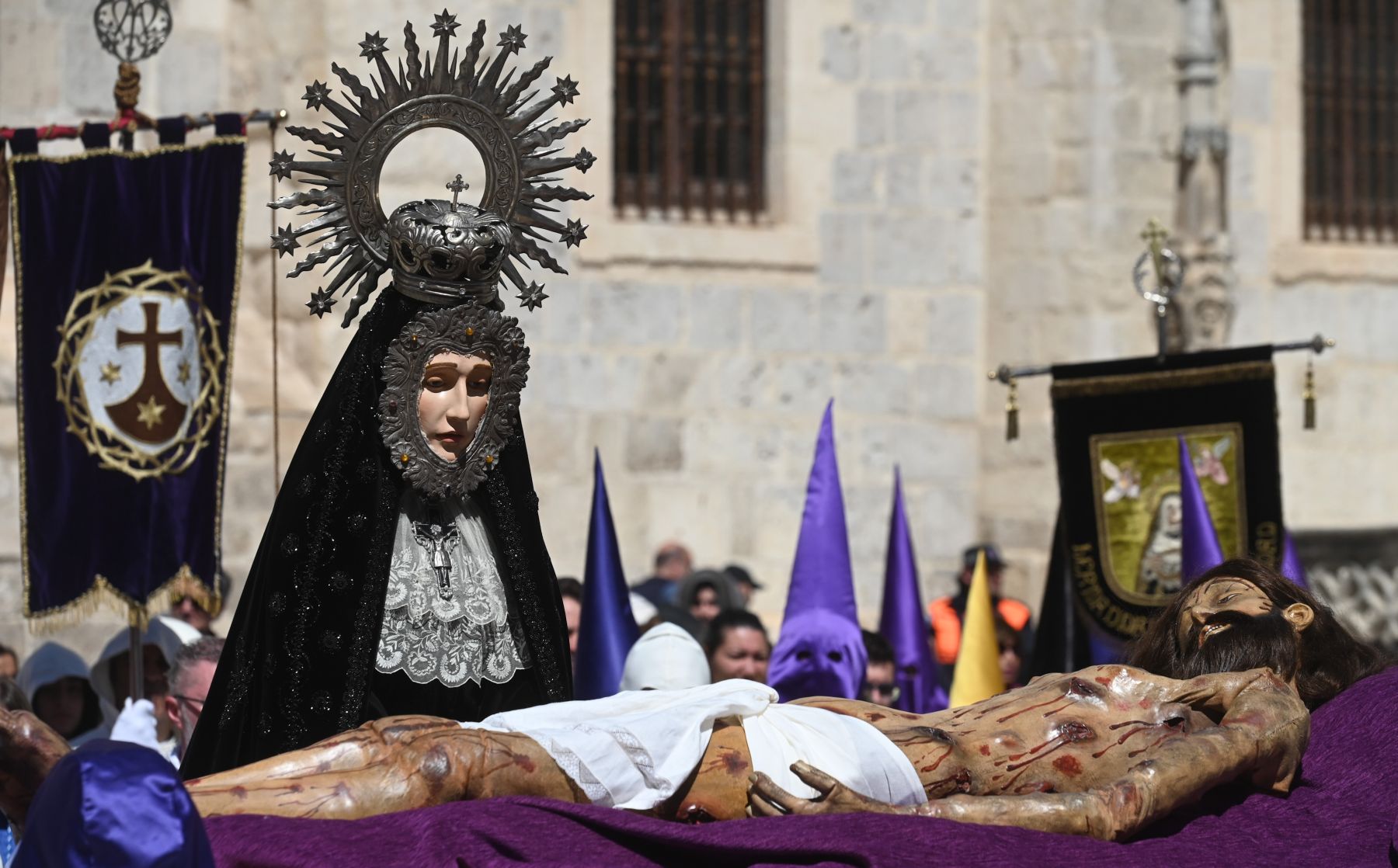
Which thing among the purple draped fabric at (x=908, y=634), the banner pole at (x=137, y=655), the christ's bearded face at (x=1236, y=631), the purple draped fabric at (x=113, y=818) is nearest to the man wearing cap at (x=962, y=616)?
the purple draped fabric at (x=908, y=634)

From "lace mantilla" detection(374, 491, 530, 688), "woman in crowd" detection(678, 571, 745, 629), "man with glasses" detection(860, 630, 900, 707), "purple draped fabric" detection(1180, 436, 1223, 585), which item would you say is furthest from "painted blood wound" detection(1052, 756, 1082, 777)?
"woman in crowd" detection(678, 571, 745, 629)

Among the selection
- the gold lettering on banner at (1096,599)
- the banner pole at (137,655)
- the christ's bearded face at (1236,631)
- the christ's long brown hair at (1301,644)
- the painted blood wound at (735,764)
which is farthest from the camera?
the gold lettering on banner at (1096,599)

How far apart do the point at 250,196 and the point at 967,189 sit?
13.2ft

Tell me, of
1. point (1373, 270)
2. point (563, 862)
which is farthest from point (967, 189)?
point (563, 862)

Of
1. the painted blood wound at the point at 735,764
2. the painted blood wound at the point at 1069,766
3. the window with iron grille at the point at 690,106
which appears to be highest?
the window with iron grille at the point at 690,106

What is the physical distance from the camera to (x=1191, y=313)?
12703 mm

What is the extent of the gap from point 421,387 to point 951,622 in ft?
17.7

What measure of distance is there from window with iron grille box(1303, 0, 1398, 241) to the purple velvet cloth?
9.28 meters

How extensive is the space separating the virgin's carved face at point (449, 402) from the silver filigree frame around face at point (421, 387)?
13mm

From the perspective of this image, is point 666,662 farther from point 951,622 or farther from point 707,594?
point 951,622

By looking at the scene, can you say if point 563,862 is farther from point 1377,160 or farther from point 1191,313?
point 1377,160

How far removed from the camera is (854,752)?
16.1ft

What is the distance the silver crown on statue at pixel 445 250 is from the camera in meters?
5.26

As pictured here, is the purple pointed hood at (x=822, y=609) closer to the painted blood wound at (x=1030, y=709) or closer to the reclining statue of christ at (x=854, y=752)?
the reclining statue of christ at (x=854, y=752)
